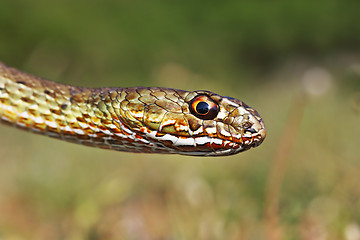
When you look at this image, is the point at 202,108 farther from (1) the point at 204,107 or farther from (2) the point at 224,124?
(2) the point at 224,124

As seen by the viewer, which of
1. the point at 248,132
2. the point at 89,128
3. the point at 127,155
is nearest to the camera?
the point at 248,132

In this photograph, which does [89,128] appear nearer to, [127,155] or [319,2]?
[127,155]

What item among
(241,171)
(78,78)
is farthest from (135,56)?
(241,171)

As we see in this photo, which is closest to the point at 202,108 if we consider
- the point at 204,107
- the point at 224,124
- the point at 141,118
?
the point at 204,107

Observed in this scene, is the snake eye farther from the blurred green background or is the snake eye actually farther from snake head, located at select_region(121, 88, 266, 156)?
the blurred green background

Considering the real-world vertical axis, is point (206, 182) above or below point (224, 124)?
above

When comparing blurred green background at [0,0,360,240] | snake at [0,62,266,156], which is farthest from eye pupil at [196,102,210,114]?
blurred green background at [0,0,360,240]

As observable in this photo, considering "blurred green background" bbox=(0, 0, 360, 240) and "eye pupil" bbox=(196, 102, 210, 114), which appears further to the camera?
"blurred green background" bbox=(0, 0, 360, 240)

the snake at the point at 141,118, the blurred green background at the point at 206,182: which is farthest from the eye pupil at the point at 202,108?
the blurred green background at the point at 206,182
